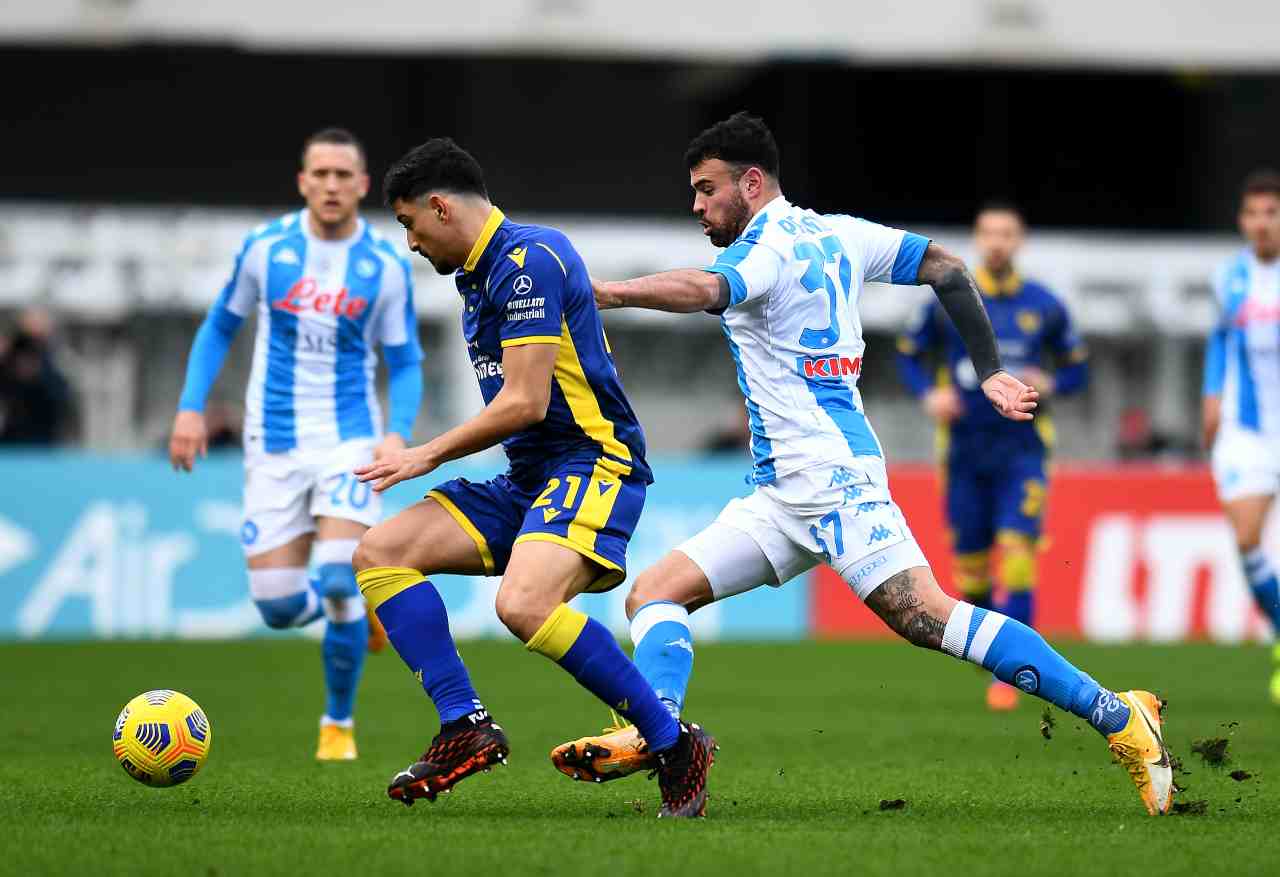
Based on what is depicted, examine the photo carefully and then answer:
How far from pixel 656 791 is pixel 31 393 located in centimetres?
1037

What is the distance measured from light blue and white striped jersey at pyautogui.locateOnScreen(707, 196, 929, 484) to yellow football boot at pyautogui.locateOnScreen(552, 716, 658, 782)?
3.37 ft

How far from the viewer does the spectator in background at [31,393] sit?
16.1 metres

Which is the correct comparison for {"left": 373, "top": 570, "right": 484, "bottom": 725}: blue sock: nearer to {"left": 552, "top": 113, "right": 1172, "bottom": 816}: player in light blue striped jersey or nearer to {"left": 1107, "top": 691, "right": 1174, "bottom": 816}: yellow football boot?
{"left": 552, "top": 113, "right": 1172, "bottom": 816}: player in light blue striped jersey

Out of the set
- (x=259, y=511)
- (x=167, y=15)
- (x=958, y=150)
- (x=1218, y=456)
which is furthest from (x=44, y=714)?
(x=958, y=150)

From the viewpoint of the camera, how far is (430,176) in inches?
Result: 246

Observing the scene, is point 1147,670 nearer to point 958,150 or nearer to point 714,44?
point 714,44

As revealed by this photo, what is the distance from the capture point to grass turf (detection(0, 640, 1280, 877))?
5.51 metres

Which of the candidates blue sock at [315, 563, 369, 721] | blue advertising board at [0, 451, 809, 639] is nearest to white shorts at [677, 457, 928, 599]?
blue sock at [315, 563, 369, 721]

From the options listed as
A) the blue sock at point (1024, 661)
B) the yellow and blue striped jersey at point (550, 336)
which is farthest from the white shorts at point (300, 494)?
the blue sock at point (1024, 661)

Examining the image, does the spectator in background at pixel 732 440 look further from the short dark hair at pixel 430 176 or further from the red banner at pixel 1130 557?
the short dark hair at pixel 430 176

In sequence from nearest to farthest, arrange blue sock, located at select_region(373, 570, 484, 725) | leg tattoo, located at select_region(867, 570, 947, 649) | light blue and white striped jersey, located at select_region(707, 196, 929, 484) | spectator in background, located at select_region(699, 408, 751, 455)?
blue sock, located at select_region(373, 570, 484, 725), leg tattoo, located at select_region(867, 570, 947, 649), light blue and white striped jersey, located at select_region(707, 196, 929, 484), spectator in background, located at select_region(699, 408, 751, 455)

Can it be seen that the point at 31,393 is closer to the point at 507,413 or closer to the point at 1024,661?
the point at 507,413

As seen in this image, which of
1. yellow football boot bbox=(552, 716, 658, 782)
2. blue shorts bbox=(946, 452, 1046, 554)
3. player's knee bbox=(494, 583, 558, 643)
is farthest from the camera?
blue shorts bbox=(946, 452, 1046, 554)

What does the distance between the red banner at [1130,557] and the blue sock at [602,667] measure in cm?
1024
